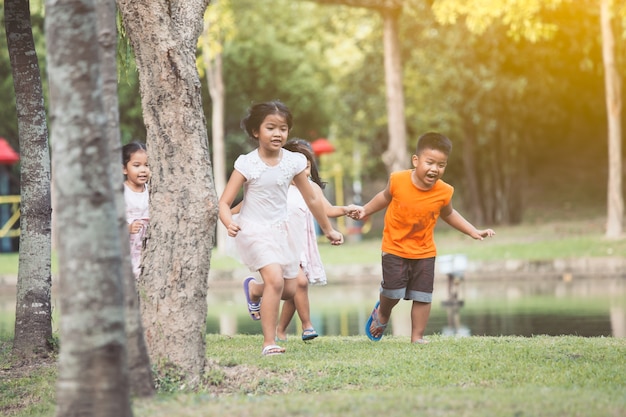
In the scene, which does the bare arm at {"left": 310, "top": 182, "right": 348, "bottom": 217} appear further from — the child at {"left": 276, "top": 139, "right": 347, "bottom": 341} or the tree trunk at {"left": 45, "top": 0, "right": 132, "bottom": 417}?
the tree trunk at {"left": 45, "top": 0, "right": 132, "bottom": 417}

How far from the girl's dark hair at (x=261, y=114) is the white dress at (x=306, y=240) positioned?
3.98ft

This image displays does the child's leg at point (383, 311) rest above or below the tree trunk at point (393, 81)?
below

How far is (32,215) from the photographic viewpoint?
30.3ft

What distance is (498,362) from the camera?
7.50 m

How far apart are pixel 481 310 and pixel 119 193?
9125 mm

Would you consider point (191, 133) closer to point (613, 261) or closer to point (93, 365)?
point (93, 365)

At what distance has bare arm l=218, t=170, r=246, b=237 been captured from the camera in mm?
7891

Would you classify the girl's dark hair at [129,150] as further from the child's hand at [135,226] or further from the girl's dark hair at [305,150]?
the girl's dark hair at [305,150]

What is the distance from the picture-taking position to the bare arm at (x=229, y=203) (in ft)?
25.9

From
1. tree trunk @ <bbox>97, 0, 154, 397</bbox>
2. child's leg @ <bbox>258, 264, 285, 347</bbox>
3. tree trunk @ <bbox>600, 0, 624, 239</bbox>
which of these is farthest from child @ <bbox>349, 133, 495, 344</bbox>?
tree trunk @ <bbox>600, 0, 624, 239</bbox>

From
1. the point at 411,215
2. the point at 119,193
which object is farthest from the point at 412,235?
the point at 119,193

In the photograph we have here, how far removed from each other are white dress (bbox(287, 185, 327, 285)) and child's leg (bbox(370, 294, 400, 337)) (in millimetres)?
732

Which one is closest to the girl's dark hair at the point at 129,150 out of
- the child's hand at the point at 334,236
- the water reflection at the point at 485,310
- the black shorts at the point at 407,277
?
the child's hand at the point at 334,236

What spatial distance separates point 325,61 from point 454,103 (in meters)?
9.36
